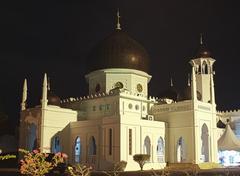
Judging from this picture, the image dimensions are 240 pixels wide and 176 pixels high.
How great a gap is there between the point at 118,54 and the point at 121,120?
10.6m

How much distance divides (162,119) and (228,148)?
29.0ft

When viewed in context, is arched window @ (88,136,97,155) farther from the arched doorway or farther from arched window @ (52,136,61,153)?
arched window @ (52,136,61,153)

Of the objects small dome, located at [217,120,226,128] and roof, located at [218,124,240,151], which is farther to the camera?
small dome, located at [217,120,226,128]

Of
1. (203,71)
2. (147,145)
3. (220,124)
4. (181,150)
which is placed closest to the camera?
(147,145)

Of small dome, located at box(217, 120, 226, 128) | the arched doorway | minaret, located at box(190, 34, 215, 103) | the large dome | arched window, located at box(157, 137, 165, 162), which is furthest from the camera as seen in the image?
small dome, located at box(217, 120, 226, 128)

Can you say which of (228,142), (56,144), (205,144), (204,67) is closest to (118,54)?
(56,144)

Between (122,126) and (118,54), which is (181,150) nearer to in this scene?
(122,126)

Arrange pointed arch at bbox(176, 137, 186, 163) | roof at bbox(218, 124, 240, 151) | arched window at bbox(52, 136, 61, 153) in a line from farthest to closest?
roof at bbox(218, 124, 240, 151) < arched window at bbox(52, 136, 61, 153) < pointed arch at bbox(176, 137, 186, 163)

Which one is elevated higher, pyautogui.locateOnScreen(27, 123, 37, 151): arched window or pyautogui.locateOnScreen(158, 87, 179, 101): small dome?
pyautogui.locateOnScreen(158, 87, 179, 101): small dome

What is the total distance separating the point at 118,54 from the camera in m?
43.5

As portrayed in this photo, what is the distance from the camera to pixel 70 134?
40688 millimetres

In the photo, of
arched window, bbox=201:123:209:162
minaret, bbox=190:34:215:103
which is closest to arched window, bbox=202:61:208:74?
minaret, bbox=190:34:215:103

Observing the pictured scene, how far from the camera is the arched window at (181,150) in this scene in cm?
4012

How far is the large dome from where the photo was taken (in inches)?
1708
